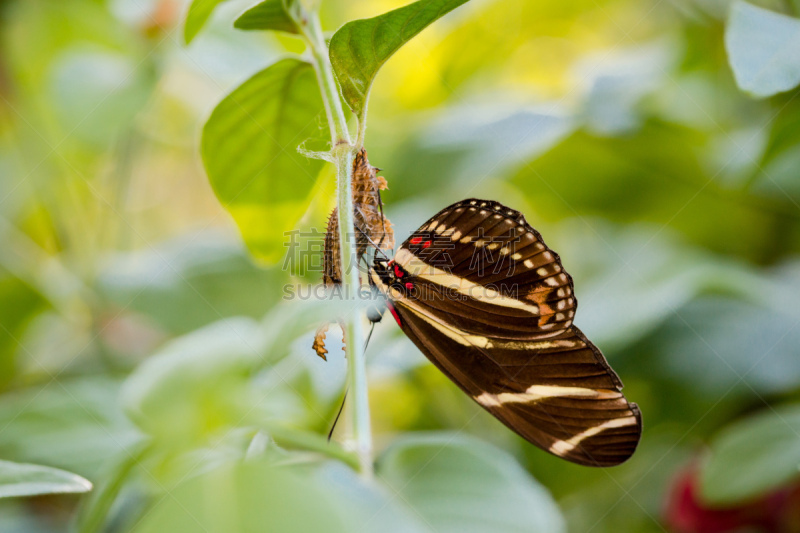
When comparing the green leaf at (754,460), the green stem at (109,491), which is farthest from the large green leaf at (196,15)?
the green leaf at (754,460)

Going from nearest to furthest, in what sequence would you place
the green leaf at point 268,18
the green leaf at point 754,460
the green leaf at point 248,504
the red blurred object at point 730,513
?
the green leaf at point 248,504 < the green leaf at point 268,18 < the green leaf at point 754,460 < the red blurred object at point 730,513

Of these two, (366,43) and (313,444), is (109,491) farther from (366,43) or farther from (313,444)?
(366,43)

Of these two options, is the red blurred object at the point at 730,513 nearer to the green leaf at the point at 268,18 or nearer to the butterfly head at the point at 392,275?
the butterfly head at the point at 392,275

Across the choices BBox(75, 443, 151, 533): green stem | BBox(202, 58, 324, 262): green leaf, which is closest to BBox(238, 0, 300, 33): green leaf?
BBox(202, 58, 324, 262): green leaf

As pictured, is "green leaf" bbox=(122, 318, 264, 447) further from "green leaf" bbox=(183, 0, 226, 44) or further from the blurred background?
"green leaf" bbox=(183, 0, 226, 44)

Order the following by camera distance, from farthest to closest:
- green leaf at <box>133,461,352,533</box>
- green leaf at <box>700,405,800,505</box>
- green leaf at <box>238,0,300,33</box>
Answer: green leaf at <box>700,405,800,505</box> < green leaf at <box>238,0,300,33</box> < green leaf at <box>133,461,352,533</box>

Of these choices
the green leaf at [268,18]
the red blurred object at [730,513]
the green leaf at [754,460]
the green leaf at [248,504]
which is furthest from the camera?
the red blurred object at [730,513]

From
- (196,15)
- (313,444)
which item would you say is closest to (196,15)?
(196,15)

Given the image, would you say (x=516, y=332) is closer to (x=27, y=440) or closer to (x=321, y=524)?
(x=321, y=524)
